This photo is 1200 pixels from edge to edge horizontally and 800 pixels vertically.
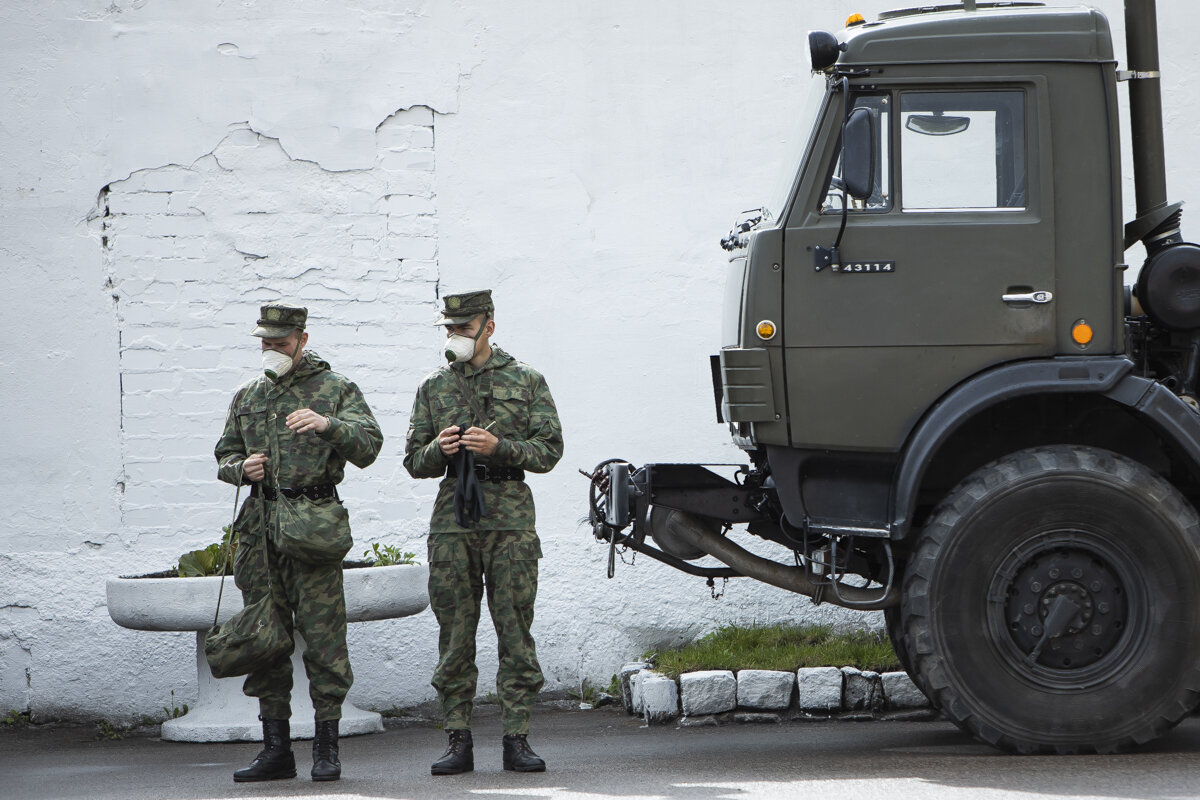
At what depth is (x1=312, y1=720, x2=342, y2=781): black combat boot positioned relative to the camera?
17.2ft

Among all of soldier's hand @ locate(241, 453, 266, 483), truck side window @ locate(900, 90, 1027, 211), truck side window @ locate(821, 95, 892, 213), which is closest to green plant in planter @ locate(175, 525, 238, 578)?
soldier's hand @ locate(241, 453, 266, 483)

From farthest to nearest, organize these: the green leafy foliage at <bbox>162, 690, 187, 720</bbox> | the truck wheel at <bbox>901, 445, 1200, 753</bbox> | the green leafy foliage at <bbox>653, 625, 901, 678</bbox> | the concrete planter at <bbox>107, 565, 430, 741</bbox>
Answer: the green leafy foliage at <bbox>162, 690, 187, 720</bbox>
the green leafy foliage at <bbox>653, 625, 901, 678</bbox>
the concrete planter at <bbox>107, 565, 430, 741</bbox>
the truck wheel at <bbox>901, 445, 1200, 753</bbox>

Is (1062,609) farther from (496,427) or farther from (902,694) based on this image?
(496,427)

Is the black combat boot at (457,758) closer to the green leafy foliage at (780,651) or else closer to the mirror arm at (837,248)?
the green leafy foliage at (780,651)

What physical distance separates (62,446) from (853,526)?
4.33m

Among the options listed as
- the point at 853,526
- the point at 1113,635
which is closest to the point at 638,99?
the point at 853,526

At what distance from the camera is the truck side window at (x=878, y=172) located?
5258mm

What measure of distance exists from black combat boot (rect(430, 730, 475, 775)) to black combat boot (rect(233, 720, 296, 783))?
56 cm

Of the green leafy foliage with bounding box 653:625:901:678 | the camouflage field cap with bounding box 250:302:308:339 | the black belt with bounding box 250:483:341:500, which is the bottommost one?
the green leafy foliage with bounding box 653:625:901:678

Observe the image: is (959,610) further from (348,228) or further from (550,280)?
(348,228)

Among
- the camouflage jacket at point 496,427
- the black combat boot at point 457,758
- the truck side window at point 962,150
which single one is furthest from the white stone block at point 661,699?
the truck side window at point 962,150

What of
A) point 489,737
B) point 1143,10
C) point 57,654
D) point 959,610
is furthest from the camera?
point 57,654

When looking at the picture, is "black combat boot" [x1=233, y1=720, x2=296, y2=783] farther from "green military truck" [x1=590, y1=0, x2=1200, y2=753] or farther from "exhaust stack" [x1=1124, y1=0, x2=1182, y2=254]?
"exhaust stack" [x1=1124, y1=0, x2=1182, y2=254]

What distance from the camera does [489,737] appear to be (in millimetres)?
6539
